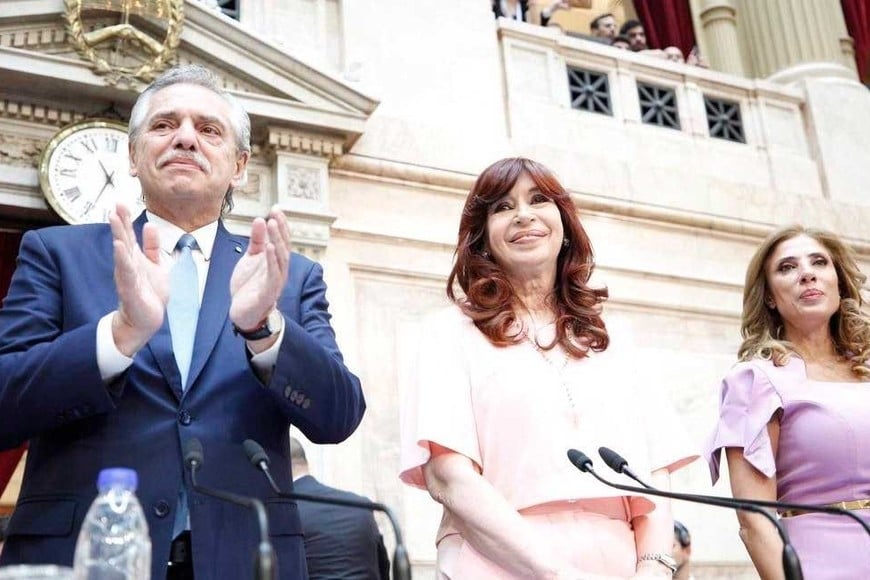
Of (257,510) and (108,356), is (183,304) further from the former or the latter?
(257,510)

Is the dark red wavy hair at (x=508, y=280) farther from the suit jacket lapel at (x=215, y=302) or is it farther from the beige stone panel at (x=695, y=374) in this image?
the beige stone panel at (x=695, y=374)

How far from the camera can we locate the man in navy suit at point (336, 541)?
3682 millimetres

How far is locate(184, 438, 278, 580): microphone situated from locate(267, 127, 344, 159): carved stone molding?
12.9 feet

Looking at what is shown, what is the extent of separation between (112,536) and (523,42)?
234 inches

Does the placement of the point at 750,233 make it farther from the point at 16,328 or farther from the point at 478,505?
the point at 16,328

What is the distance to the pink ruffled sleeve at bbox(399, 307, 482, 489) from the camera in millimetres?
2350

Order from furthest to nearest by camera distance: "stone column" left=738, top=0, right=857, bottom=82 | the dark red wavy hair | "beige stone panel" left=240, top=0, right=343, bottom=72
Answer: "stone column" left=738, top=0, right=857, bottom=82 → "beige stone panel" left=240, top=0, right=343, bottom=72 → the dark red wavy hair

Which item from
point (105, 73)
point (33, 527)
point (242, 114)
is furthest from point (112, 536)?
point (105, 73)

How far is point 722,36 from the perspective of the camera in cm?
987

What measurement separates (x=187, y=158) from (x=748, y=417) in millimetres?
1683

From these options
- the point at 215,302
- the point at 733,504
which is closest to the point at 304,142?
the point at 215,302

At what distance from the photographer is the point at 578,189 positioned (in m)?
6.62

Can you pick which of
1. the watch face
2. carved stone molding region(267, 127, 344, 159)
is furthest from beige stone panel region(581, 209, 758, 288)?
the watch face

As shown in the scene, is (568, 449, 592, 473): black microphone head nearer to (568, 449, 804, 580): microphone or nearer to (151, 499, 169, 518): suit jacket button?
(568, 449, 804, 580): microphone
